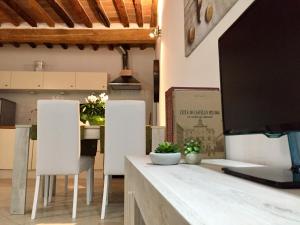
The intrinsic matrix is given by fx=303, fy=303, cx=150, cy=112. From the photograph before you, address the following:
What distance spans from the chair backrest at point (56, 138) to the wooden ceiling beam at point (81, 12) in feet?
10.6

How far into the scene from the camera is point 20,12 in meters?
5.62

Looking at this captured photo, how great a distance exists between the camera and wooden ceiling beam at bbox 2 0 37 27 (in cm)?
527

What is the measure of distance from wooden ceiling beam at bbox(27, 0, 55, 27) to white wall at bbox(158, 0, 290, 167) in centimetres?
259

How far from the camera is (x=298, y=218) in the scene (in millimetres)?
429

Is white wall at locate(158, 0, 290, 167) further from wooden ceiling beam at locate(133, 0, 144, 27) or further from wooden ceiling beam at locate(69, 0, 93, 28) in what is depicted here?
wooden ceiling beam at locate(69, 0, 93, 28)

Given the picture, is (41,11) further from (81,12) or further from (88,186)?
(88,186)

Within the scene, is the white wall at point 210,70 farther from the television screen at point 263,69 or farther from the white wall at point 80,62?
the white wall at point 80,62

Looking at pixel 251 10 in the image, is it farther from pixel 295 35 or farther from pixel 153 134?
pixel 153 134

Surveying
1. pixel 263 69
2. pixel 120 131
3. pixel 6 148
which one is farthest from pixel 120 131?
pixel 6 148

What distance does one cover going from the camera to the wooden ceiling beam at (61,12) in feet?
17.4

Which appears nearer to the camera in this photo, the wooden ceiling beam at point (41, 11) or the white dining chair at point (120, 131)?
the white dining chair at point (120, 131)

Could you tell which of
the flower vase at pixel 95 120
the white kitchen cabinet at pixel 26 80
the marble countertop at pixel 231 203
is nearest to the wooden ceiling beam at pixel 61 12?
the white kitchen cabinet at pixel 26 80

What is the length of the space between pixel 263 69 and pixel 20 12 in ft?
18.6

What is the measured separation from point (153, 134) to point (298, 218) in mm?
2485
